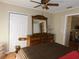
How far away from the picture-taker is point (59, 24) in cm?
591

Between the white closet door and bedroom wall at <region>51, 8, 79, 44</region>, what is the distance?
7.20ft

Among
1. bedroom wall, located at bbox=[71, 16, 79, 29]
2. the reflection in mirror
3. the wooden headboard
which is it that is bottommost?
the wooden headboard

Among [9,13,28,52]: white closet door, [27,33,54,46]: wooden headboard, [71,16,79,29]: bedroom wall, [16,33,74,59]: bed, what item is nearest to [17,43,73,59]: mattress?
[16,33,74,59]: bed

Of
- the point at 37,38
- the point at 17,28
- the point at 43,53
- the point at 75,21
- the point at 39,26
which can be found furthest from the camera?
the point at 75,21

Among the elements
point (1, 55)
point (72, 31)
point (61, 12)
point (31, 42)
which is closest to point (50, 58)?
point (1, 55)

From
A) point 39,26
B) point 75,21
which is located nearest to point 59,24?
point 39,26

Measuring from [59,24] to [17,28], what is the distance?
2767mm

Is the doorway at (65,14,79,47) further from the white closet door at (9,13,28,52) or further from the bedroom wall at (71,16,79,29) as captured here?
the white closet door at (9,13,28,52)

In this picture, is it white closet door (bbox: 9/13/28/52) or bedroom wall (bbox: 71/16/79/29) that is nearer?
white closet door (bbox: 9/13/28/52)

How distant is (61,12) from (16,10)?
113 inches

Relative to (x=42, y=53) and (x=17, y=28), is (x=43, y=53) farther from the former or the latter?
(x=17, y=28)

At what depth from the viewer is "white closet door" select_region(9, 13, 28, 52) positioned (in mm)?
4488

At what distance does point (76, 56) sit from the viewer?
4.49ft

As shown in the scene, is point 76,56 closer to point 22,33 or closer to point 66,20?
point 22,33
